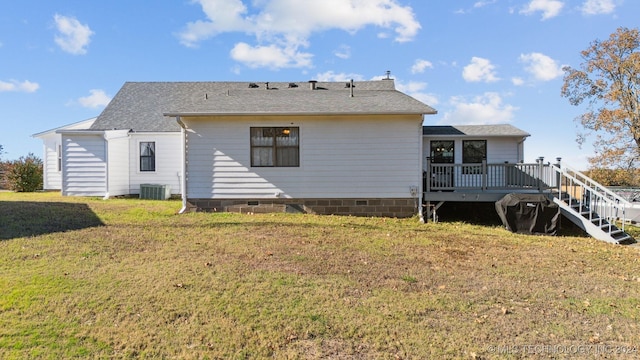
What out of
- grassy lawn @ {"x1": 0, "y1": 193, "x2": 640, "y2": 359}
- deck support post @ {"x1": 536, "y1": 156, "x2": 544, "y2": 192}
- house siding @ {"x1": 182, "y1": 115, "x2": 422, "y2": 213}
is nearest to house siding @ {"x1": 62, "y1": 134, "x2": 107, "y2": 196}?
house siding @ {"x1": 182, "y1": 115, "x2": 422, "y2": 213}

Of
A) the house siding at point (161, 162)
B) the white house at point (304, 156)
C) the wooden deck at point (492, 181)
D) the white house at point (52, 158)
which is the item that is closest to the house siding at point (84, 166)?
the house siding at point (161, 162)

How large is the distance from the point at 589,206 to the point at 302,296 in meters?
9.12

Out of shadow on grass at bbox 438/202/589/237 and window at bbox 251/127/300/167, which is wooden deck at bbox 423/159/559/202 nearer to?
shadow on grass at bbox 438/202/589/237

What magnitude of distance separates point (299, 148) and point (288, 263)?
17.4 feet

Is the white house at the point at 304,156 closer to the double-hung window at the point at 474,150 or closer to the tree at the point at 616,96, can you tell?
the double-hung window at the point at 474,150

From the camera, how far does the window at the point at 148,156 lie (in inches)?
573

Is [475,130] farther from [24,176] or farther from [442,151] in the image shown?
[24,176]

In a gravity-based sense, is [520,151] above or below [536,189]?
above

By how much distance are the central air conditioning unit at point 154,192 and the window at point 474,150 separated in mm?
12327

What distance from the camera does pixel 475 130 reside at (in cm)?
1407

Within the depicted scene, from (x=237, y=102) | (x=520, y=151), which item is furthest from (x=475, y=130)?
(x=237, y=102)

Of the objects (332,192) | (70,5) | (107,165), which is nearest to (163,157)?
(107,165)

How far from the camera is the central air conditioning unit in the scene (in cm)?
1377

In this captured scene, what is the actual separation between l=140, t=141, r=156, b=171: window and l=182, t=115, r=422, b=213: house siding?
5.43m
